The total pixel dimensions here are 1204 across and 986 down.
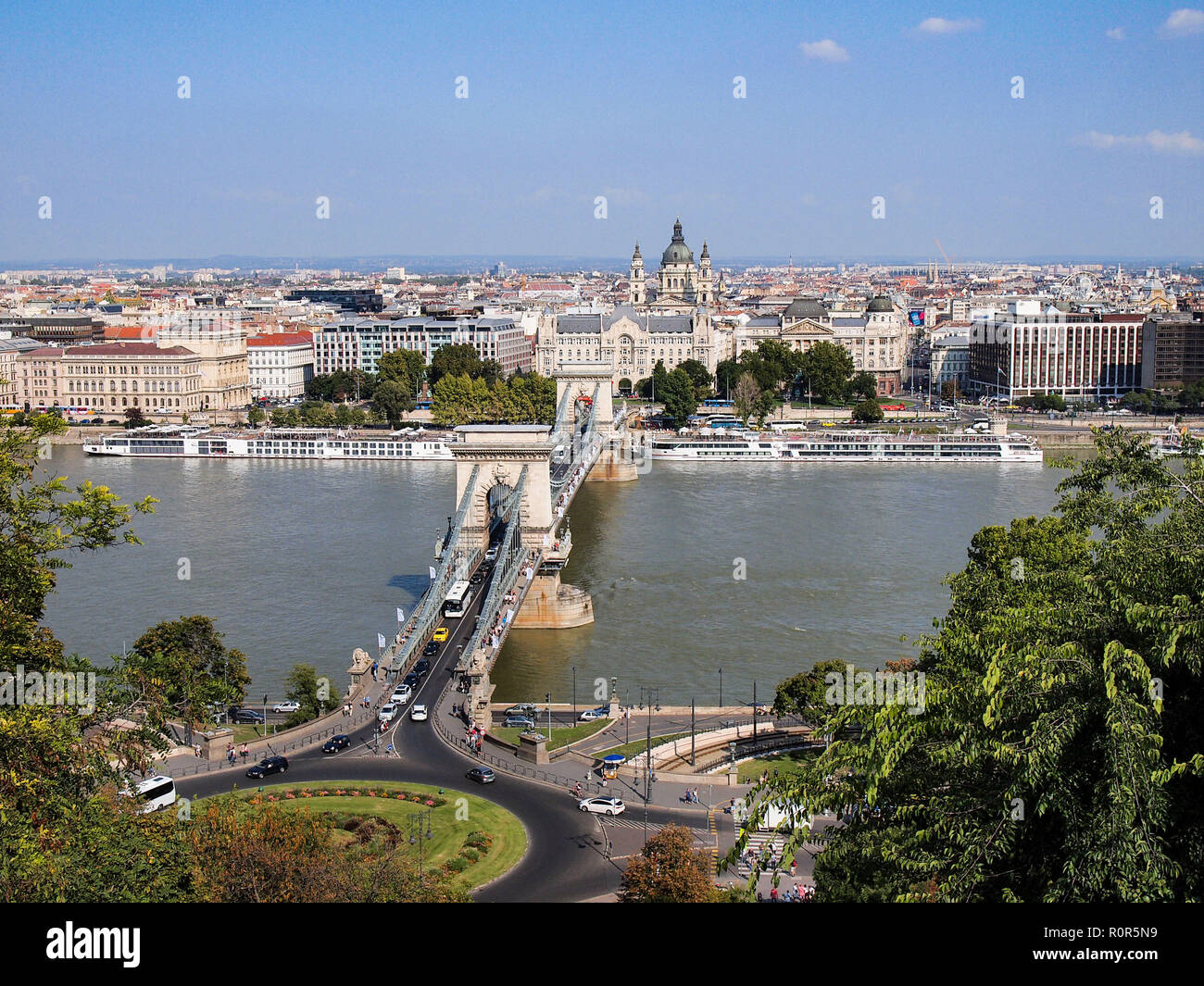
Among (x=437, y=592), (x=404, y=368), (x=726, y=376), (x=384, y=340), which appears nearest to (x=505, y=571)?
(x=437, y=592)

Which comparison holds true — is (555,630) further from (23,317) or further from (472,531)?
(23,317)

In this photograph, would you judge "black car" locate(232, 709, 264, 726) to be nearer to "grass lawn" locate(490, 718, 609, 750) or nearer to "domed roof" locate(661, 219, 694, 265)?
"grass lawn" locate(490, 718, 609, 750)

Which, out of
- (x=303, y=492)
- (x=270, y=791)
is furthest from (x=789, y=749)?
(x=303, y=492)

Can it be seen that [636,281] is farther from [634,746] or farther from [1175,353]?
[634,746]

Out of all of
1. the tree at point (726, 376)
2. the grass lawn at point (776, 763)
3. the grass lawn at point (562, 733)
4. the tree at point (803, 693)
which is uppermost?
the tree at point (726, 376)

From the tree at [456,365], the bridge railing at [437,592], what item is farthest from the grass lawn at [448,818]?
the tree at [456,365]

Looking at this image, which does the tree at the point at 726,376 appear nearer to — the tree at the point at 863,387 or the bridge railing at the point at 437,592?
the tree at the point at 863,387

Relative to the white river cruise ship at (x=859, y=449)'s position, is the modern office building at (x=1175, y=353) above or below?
above

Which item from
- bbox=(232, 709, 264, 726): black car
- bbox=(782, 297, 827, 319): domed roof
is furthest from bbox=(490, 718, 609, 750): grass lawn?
bbox=(782, 297, 827, 319): domed roof
